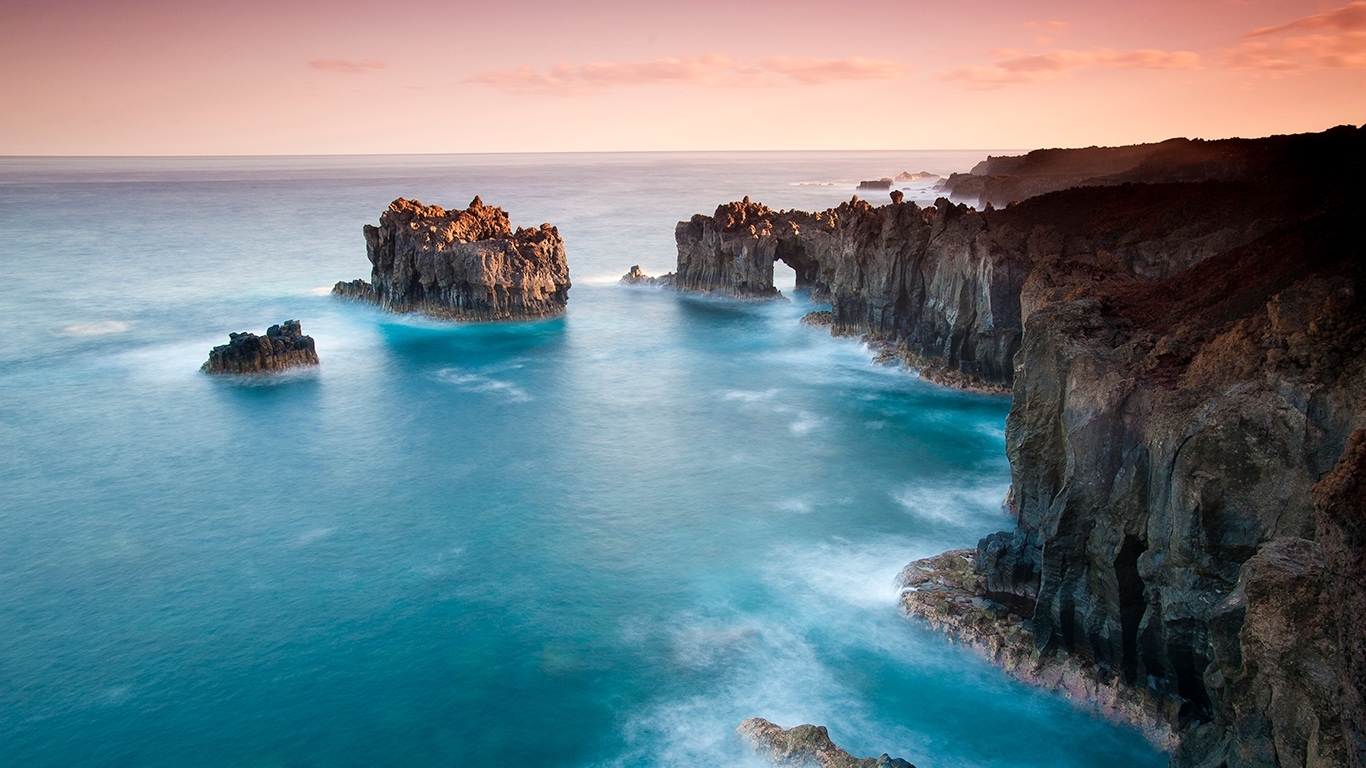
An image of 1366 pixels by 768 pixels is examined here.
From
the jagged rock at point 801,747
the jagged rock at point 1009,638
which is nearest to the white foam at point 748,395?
the jagged rock at point 1009,638

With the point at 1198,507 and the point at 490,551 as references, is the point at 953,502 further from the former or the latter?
the point at 490,551

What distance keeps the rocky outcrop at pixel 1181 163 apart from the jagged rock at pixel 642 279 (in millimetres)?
35698

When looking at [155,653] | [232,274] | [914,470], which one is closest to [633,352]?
[914,470]

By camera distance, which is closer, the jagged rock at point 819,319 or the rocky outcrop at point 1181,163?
the rocky outcrop at point 1181,163

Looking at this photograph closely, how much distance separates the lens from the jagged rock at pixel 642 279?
80938 millimetres

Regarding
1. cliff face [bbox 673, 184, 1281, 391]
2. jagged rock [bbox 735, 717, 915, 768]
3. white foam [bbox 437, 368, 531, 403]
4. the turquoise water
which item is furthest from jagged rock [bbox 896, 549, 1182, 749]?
white foam [bbox 437, 368, 531, 403]

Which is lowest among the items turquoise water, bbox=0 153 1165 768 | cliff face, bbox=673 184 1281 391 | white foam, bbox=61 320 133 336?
turquoise water, bbox=0 153 1165 768

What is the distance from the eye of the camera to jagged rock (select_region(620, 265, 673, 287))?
80938mm

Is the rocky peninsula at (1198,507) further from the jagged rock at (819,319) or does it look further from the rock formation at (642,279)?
the rock formation at (642,279)

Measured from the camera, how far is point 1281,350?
55.1 ft

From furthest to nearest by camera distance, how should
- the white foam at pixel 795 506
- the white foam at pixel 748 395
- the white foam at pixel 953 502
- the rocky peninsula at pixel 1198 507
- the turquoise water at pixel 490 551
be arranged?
1. the white foam at pixel 748 395
2. the white foam at pixel 795 506
3. the white foam at pixel 953 502
4. the turquoise water at pixel 490 551
5. the rocky peninsula at pixel 1198 507

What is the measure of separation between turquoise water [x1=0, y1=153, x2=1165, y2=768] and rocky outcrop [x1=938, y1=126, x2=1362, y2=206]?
26.3 meters

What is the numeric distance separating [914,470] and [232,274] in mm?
76083

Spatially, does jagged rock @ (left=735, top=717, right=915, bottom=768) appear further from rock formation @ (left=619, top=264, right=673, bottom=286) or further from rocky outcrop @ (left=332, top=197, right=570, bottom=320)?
rock formation @ (left=619, top=264, right=673, bottom=286)
